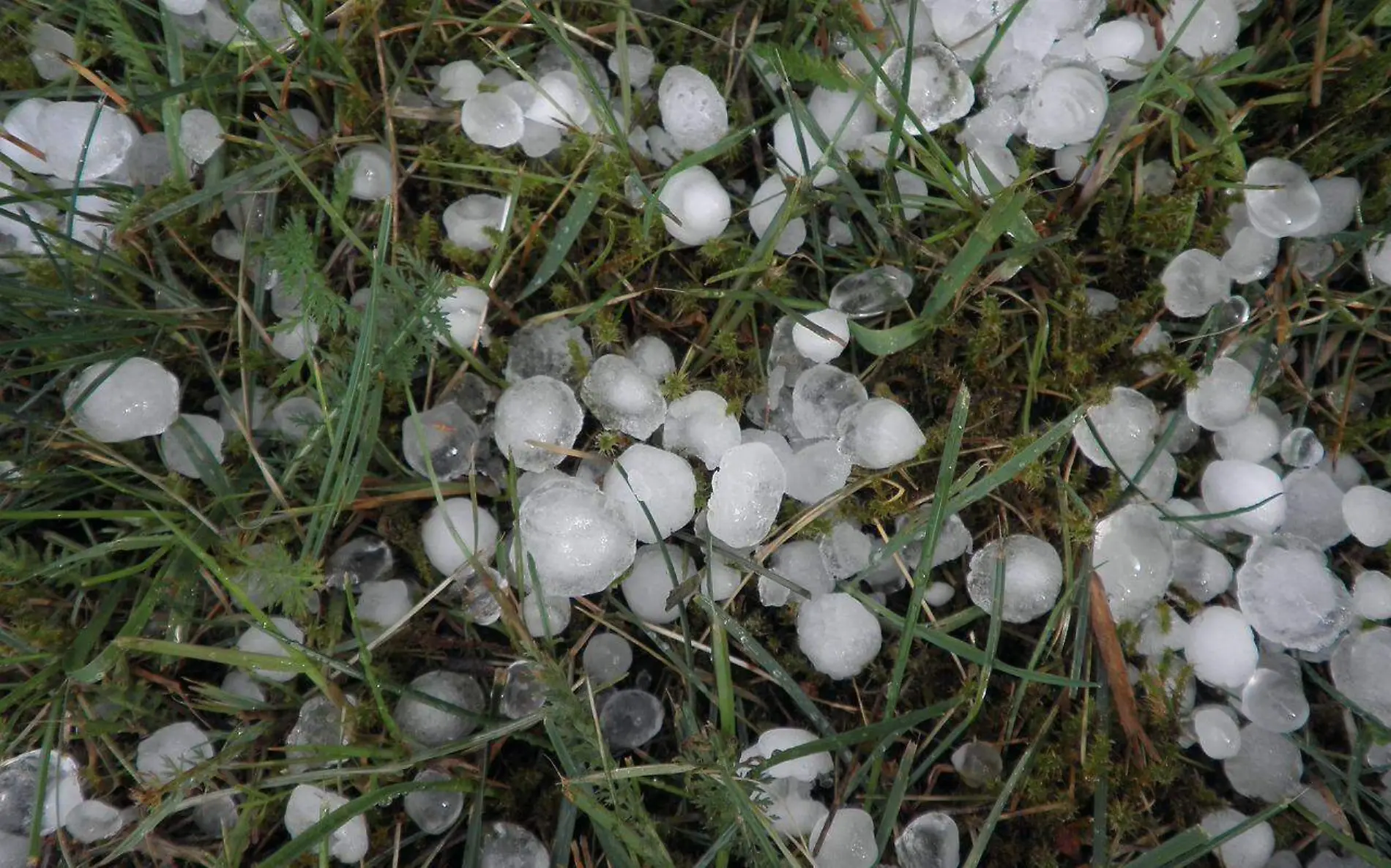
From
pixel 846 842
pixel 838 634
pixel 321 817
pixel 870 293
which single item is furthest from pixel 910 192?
pixel 321 817

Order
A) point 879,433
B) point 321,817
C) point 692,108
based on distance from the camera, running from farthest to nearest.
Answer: point 692,108, point 879,433, point 321,817

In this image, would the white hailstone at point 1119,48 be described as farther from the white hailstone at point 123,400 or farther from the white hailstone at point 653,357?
the white hailstone at point 123,400

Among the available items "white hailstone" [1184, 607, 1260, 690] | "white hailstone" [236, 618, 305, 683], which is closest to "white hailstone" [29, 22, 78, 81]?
"white hailstone" [236, 618, 305, 683]

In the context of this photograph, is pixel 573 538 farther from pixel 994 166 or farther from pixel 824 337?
pixel 994 166

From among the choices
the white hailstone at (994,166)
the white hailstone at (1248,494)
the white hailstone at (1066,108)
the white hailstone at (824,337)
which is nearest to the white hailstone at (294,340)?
the white hailstone at (824,337)

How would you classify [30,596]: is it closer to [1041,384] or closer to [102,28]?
[102,28]
